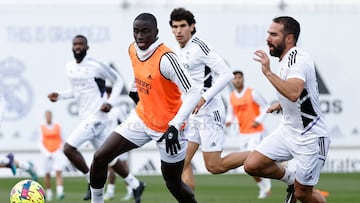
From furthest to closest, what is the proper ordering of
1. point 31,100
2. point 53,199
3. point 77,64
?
point 31,100 → point 53,199 → point 77,64

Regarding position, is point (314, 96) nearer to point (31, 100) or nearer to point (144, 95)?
point (144, 95)

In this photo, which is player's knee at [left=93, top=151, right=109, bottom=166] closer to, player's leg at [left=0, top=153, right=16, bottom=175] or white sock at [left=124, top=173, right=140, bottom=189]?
white sock at [left=124, top=173, right=140, bottom=189]

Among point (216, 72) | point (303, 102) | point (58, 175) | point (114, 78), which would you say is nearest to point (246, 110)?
point (58, 175)

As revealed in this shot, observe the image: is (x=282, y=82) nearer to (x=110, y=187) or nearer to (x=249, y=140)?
(x=110, y=187)

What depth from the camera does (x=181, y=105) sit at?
43.1ft

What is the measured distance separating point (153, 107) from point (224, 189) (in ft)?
40.8

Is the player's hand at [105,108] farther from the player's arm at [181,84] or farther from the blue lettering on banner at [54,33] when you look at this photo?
the blue lettering on banner at [54,33]

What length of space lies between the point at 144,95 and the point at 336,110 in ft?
72.0

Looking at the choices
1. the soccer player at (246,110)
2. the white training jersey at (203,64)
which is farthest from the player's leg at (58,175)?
the white training jersey at (203,64)

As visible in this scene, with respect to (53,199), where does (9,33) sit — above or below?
above

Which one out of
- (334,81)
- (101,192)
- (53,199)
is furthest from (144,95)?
(334,81)

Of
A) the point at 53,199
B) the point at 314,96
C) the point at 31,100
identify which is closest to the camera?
the point at 314,96

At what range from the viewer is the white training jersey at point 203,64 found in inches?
615

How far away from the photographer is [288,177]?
14195mm
